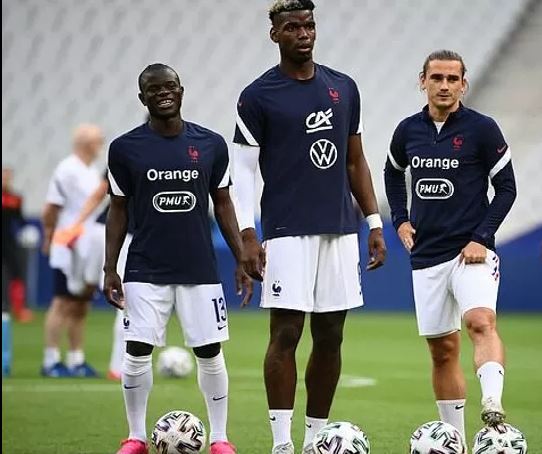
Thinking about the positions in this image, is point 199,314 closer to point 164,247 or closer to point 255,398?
point 164,247

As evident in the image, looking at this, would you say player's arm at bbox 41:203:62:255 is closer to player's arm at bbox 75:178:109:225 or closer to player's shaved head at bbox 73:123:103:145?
player's arm at bbox 75:178:109:225

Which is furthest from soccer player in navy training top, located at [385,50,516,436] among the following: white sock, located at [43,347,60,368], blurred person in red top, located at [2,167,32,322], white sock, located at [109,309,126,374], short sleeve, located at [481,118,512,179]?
blurred person in red top, located at [2,167,32,322]

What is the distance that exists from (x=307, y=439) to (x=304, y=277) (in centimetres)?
82

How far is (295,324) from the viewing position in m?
7.01

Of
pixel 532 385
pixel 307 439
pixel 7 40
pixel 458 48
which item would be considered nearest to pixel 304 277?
pixel 307 439

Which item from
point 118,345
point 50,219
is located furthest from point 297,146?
point 50,219

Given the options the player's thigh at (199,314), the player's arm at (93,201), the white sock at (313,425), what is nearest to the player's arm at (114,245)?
the player's thigh at (199,314)

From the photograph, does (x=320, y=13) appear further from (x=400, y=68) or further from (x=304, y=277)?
(x=304, y=277)

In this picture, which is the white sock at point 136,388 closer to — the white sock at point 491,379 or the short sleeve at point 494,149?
the white sock at point 491,379

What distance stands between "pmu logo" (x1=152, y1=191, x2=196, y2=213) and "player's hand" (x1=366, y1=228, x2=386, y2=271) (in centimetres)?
92

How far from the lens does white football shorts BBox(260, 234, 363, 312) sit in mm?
6988

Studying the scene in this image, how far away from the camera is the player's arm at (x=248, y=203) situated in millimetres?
6980

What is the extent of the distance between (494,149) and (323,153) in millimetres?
864

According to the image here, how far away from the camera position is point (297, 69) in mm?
7133
